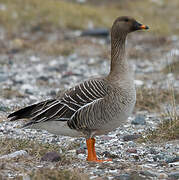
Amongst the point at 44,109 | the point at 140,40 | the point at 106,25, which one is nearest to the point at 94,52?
the point at 140,40

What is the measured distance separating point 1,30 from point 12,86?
7908mm

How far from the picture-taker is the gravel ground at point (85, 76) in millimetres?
5887

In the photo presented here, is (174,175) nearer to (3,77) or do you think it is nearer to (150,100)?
(150,100)

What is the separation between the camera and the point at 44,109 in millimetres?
6449

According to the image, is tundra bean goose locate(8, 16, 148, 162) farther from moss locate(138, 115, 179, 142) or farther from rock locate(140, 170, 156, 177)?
moss locate(138, 115, 179, 142)

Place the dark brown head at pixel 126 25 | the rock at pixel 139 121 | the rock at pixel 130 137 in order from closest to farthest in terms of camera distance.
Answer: the dark brown head at pixel 126 25 → the rock at pixel 130 137 → the rock at pixel 139 121

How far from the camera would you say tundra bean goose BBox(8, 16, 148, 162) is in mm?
6199

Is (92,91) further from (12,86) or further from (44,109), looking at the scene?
(12,86)

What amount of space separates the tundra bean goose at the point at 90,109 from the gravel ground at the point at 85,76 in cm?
48

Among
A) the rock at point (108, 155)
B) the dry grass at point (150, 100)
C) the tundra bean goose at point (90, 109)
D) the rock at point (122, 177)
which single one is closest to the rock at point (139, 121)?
the dry grass at point (150, 100)

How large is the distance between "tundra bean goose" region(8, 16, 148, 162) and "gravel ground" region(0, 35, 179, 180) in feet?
1.58

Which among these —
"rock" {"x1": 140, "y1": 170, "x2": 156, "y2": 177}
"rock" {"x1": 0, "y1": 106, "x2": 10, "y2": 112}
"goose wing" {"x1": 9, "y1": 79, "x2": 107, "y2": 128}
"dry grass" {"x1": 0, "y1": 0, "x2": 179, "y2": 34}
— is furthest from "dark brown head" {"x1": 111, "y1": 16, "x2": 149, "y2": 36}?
"dry grass" {"x1": 0, "y1": 0, "x2": 179, "y2": 34}

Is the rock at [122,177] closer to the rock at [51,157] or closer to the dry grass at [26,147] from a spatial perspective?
the rock at [51,157]

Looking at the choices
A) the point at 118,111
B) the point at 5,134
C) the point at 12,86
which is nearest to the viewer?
the point at 118,111
